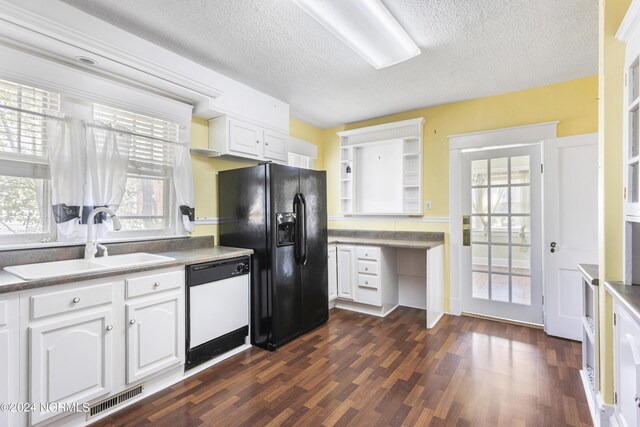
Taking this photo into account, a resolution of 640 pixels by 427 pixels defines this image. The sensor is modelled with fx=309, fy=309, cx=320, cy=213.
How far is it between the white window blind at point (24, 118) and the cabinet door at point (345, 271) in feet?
9.40

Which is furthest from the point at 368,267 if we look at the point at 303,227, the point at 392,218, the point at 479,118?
the point at 479,118

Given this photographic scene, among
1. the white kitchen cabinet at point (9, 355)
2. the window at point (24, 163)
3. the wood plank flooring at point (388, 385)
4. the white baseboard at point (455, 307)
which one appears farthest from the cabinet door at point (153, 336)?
the white baseboard at point (455, 307)

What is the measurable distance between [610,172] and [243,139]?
9.10 feet

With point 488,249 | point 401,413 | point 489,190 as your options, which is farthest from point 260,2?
point 488,249

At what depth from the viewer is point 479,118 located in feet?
11.5

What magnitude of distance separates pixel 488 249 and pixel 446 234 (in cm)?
46

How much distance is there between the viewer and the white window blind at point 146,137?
2.41 metres

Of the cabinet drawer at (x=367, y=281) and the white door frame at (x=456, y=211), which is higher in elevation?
the white door frame at (x=456, y=211)

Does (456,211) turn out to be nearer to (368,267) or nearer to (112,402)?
(368,267)

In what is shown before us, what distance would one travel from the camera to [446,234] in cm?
368

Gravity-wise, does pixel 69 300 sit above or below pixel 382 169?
below

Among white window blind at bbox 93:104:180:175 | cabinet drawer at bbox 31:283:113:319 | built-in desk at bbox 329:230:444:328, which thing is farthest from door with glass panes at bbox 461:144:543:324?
cabinet drawer at bbox 31:283:113:319

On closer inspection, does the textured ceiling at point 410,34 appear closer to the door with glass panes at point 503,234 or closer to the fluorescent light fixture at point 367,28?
the fluorescent light fixture at point 367,28

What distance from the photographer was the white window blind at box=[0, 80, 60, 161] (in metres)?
1.90
